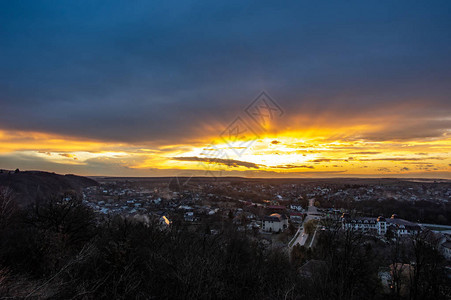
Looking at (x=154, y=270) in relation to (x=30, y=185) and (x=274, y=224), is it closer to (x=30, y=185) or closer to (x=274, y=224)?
(x=274, y=224)

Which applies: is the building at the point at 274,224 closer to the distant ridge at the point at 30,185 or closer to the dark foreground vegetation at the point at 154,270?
the dark foreground vegetation at the point at 154,270

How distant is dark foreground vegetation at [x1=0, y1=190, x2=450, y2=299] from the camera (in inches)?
371

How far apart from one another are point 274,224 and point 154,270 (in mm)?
36586

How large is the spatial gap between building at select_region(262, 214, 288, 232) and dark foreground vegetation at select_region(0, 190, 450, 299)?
25705 mm

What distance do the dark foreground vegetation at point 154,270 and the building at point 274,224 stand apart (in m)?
25.7

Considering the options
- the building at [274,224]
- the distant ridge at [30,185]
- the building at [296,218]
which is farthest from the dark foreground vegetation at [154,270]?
the building at [296,218]

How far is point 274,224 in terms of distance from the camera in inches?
1769

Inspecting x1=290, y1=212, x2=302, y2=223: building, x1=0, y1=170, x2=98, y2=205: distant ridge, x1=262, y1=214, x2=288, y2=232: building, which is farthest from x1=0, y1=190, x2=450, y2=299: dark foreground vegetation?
x1=290, y1=212, x2=302, y2=223: building

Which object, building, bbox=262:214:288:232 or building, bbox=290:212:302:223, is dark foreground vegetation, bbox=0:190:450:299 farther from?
building, bbox=290:212:302:223

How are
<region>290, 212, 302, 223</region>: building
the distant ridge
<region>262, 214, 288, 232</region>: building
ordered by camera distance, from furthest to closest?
<region>290, 212, 302, 223</region>: building, <region>262, 214, 288, 232</region>: building, the distant ridge

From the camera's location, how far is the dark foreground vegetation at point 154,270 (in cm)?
942

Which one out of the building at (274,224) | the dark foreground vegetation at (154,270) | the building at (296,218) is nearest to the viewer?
the dark foreground vegetation at (154,270)

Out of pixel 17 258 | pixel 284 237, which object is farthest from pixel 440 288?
pixel 284 237

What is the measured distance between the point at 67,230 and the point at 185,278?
37.9ft
